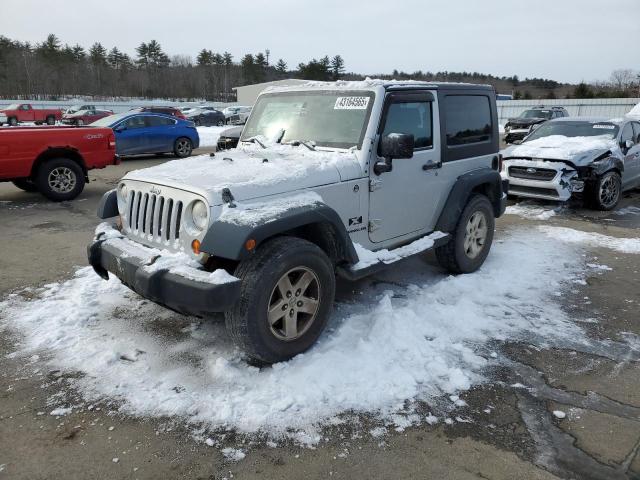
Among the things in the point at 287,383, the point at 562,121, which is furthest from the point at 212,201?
the point at 562,121

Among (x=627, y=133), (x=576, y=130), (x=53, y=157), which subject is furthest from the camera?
(x=576, y=130)

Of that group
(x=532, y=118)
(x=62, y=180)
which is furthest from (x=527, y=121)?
(x=62, y=180)

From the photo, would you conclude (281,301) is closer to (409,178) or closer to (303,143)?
(303,143)

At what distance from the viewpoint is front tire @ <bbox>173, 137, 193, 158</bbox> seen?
16281mm

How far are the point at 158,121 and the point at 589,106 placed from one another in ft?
102

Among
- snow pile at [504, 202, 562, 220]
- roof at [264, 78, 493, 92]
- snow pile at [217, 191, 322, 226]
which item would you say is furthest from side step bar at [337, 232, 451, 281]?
snow pile at [504, 202, 562, 220]

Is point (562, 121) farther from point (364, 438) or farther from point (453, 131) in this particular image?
point (364, 438)

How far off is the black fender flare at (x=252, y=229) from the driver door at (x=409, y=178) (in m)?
0.80

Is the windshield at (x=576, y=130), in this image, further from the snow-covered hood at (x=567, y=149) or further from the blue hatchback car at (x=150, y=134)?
the blue hatchback car at (x=150, y=134)

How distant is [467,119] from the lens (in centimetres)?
527

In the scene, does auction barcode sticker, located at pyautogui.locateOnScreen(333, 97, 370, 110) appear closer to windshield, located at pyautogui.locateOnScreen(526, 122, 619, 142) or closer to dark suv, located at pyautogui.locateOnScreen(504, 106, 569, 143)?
windshield, located at pyautogui.locateOnScreen(526, 122, 619, 142)

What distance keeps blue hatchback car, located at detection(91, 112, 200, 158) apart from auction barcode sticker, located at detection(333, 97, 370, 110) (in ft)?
40.1

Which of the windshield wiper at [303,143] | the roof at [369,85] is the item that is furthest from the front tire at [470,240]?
the windshield wiper at [303,143]

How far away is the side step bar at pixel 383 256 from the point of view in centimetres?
395
